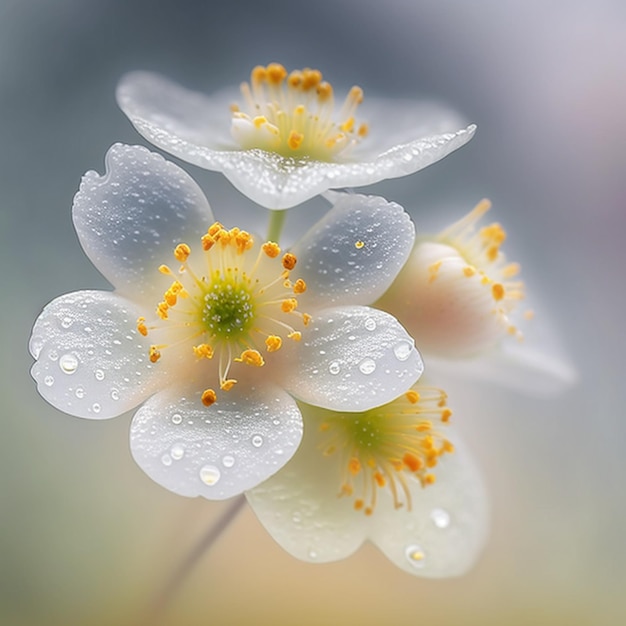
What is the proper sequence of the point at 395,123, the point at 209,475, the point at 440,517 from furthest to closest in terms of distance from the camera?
the point at 395,123 → the point at 440,517 → the point at 209,475

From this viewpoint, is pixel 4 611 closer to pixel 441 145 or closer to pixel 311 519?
pixel 311 519

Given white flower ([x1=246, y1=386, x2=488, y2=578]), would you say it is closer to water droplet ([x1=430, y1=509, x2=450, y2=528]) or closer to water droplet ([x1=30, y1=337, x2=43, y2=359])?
water droplet ([x1=430, y1=509, x2=450, y2=528])

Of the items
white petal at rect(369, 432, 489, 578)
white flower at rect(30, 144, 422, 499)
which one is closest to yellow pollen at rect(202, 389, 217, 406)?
white flower at rect(30, 144, 422, 499)

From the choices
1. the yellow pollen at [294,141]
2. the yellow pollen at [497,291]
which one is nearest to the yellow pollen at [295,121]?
the yellow pollen at [294,141]

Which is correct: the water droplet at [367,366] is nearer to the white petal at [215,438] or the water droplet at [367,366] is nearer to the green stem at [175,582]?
the white petal at [215,438]

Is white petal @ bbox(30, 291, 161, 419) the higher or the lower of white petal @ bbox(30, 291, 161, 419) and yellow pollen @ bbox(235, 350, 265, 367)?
the lower

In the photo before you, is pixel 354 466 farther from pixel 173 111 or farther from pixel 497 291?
pixel 173 111

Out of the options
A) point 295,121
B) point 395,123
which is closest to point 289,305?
point 295,121
